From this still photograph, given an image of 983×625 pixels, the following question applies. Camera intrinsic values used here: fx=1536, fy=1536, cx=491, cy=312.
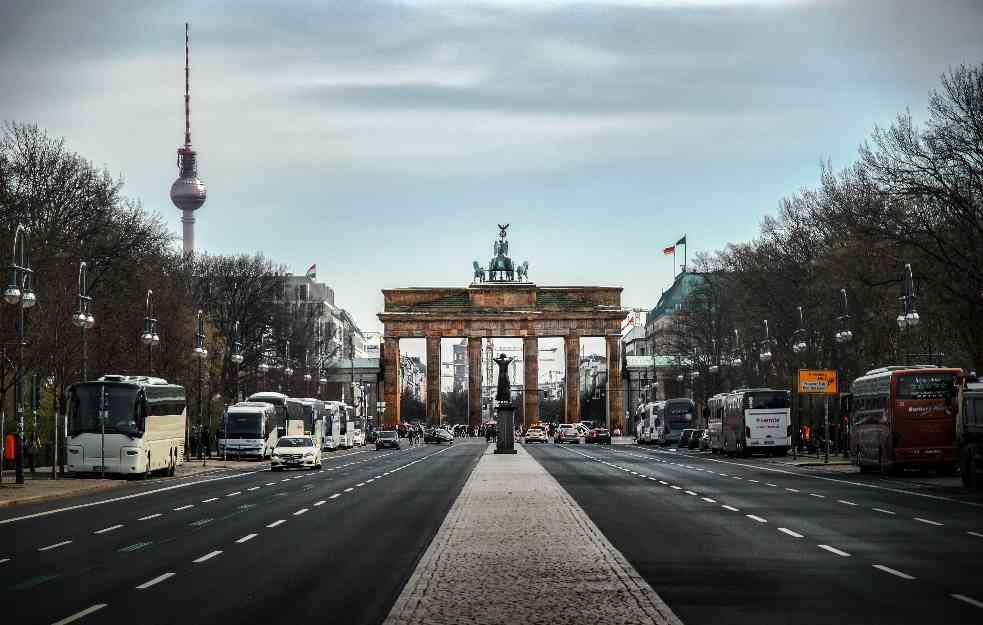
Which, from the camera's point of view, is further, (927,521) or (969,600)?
(927,521)

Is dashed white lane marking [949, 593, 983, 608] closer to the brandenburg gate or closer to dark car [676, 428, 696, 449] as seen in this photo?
dark car [676, 428, 696, 449]

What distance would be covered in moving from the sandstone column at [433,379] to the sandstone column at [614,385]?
683 inches

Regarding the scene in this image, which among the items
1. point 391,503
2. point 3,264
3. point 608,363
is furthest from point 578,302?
point 391,503

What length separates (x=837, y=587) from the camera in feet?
54.1

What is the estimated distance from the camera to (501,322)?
6206 inches

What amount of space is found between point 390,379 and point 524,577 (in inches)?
5497

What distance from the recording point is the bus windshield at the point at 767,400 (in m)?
70.3

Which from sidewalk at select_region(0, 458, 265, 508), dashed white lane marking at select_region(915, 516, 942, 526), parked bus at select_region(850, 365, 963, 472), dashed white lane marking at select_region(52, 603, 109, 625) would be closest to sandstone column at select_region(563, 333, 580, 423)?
sidewalk at select_region(0, 458, 265, 508)

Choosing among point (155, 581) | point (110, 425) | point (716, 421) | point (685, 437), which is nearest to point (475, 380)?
point (685, 437)

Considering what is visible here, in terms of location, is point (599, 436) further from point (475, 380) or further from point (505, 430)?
point (505, 430)

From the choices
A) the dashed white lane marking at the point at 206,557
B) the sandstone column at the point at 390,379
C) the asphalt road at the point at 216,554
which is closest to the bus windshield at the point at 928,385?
the asphalt road at the point at 216,554

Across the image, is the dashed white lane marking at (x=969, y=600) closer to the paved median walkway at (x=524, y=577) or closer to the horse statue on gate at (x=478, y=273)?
the paved median walkway at (x=524, y=577)

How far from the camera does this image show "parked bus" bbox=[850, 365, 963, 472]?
1801 inches

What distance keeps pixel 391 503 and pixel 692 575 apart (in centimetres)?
1747
